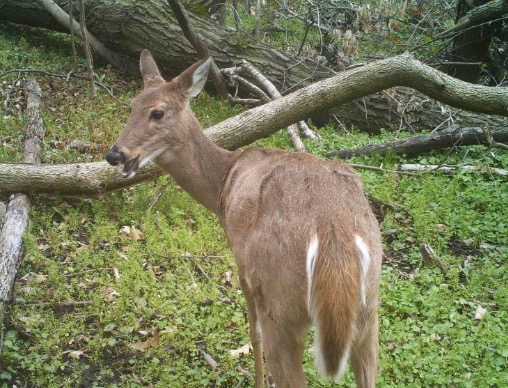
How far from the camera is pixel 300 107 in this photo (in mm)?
7152

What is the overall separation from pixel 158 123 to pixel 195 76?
0.50 m

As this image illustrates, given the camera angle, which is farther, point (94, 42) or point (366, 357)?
point (94, 42)

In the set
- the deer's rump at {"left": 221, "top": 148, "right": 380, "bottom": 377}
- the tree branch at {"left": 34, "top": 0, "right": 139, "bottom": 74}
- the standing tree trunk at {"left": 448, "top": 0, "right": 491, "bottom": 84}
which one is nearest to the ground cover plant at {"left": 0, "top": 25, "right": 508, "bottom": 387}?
the deer's rump at {"left": 221, "top": 148, "right": 380, "bottom": 377}

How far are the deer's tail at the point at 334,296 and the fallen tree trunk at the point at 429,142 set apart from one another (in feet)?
15.1

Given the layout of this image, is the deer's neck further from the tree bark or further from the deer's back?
the tree bark

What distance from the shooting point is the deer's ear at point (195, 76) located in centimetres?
451

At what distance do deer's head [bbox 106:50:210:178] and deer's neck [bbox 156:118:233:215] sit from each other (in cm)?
4

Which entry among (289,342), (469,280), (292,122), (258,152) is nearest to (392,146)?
(292,122)

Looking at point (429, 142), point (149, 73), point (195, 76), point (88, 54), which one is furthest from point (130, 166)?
point (88, 54)

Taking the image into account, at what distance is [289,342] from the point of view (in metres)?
2.92

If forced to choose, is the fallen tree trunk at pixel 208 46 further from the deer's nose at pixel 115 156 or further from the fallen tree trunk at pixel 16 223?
the deer's nose at pixel 115 156

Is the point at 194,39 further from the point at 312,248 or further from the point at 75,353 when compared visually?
the point at 312,248

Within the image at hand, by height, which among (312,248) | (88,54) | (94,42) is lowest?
(94,42)

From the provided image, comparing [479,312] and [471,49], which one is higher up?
[471,49]
